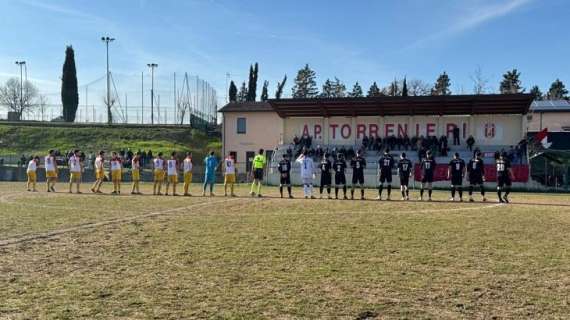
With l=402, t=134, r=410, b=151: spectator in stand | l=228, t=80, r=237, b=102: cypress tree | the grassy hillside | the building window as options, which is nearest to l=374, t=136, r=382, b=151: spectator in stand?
l=402, t=134, r=410, b=151: spectator in stand

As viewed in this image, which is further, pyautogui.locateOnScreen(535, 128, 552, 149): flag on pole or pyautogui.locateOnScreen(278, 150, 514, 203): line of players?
pyautogui.locateOnScreen(535, 128, 552, 149): flag on pole

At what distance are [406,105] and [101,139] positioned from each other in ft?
127

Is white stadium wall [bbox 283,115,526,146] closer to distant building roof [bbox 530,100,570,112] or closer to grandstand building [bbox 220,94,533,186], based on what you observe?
grandstand building [bbox 220,94,533,186]

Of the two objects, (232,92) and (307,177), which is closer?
(307,177)

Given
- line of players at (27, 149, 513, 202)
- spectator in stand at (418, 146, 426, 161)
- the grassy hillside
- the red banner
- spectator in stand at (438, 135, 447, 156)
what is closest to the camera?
line of players at (27, 149, 513, 202)

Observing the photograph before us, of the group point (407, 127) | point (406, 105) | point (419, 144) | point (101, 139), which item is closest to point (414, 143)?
point (419, 144)

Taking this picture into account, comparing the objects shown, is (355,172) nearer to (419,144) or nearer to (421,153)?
(421,153)

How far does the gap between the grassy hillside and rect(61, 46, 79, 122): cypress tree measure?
31.1 ft

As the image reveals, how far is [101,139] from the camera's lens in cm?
6562

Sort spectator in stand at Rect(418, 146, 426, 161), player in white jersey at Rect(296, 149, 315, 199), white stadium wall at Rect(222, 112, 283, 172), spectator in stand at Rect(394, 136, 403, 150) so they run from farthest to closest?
1. white stadium wall at Rect(222, 112, 283, 172)
2. spectator in stand at Rect(394, 136, 403, 150)
3. spectator in stand at Rect(418, 146, 426, 161)
4. player in white jersey at Rect(296, 149, 315, 199)

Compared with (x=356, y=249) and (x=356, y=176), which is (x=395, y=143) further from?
(x=356, y=249)

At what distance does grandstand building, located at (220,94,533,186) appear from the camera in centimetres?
4191

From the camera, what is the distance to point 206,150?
6519cm

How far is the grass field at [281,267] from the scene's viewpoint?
6523 mm
